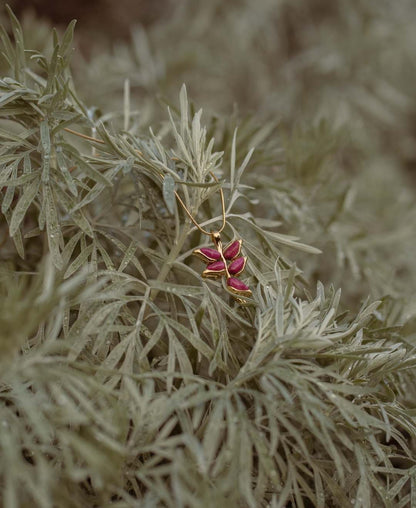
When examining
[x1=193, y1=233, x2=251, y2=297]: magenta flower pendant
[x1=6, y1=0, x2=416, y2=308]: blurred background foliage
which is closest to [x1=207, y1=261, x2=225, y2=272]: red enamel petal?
[x1=193, y1=233, x2=251, y2=297]: magenta flower pendant

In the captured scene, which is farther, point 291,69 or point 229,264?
point 291,69

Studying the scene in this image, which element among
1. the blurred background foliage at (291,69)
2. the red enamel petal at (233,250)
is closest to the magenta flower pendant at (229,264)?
the red enamel petal at (233,250)

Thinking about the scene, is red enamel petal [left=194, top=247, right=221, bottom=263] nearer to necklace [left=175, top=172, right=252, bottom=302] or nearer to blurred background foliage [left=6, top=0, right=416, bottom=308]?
necklace [left=175, top=172, right=252, bottom=302]

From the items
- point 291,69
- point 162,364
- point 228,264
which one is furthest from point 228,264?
point 291,69

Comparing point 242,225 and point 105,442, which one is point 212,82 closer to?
point 242,225

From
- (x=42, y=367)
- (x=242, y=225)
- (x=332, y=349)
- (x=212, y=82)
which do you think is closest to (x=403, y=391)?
(x=332, y=349)

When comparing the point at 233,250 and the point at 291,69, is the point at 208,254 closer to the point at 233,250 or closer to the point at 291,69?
the point at 233,250

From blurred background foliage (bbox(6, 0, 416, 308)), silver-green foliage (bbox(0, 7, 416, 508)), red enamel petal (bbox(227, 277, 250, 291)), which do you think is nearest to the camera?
silver-green foliage (bbox(0, 7, 416, 508))
